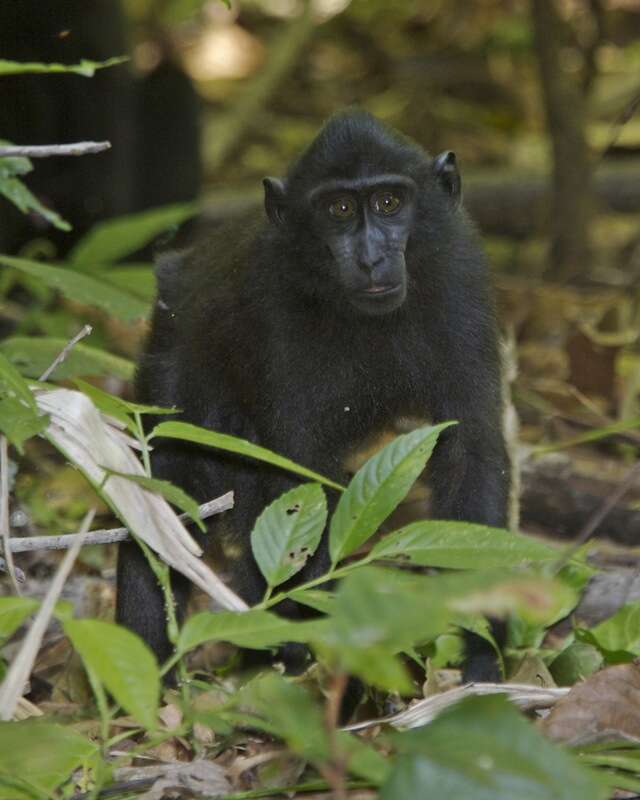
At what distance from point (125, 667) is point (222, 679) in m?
1.91

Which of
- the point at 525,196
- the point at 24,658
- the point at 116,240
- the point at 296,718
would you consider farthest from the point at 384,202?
the point at 525,196

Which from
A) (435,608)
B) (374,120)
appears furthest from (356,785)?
(374,120)

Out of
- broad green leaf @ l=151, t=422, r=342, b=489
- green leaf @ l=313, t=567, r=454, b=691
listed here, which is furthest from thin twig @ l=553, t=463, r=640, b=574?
broad green leaf @ l=151, t=422, r=342, b=489

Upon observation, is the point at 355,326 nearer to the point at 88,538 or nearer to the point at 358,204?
the point at 358,204

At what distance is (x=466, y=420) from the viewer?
155 inches

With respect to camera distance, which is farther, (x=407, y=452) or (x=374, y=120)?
(x=374, y=120)

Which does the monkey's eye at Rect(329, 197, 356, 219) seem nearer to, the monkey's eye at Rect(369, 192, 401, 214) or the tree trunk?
the monkey's eye at Rect(369, 192, 401, 214)

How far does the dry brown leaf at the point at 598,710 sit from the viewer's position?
2771mm

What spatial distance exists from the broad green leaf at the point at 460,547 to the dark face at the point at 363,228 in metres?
1.25

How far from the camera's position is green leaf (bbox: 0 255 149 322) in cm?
452

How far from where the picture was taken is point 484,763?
1866 millimetres

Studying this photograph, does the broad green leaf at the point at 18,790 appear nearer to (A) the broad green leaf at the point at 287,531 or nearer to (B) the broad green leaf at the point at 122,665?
(B) the broad green leaf at the point at 122,665

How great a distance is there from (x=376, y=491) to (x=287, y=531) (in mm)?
202

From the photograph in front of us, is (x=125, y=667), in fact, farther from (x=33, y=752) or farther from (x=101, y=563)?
(x=101, y=563)
